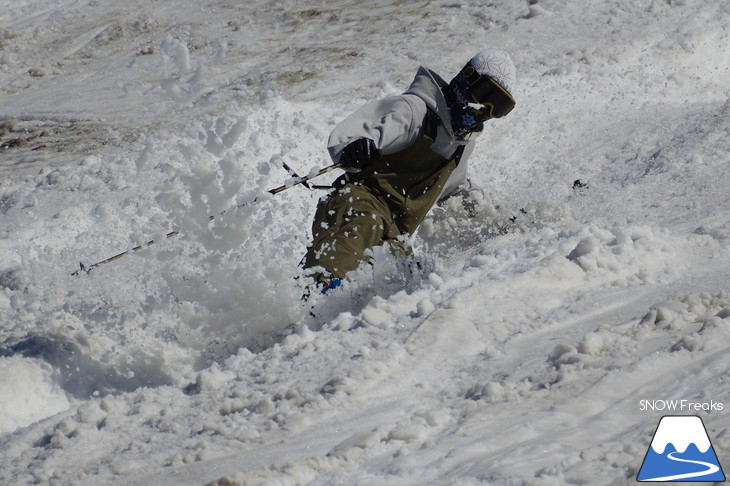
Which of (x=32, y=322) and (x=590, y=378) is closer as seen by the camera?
(x=590, y=378)

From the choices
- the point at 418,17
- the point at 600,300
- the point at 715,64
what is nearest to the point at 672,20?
the point at 715,64

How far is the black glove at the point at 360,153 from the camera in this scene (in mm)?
4379

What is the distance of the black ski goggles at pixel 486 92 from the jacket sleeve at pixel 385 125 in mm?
287

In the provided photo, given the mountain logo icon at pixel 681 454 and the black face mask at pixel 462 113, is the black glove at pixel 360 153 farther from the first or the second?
the mountain logo icon at pixel 681 454

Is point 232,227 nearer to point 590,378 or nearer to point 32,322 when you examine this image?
point 32,322

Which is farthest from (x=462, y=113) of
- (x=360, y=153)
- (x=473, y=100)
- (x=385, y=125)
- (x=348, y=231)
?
(x=348, y=231)

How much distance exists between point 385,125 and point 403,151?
0.99 ft

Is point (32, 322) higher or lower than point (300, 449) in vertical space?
lower

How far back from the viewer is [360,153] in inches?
172

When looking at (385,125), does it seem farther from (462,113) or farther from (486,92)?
(486,92)

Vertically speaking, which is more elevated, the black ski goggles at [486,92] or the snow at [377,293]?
the black ski goggles at [486,92]

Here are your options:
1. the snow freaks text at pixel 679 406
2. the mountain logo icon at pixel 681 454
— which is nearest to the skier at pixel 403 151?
the snow freaks text at pixel 679 406

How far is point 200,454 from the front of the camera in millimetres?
2594

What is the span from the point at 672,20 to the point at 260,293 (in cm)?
630
